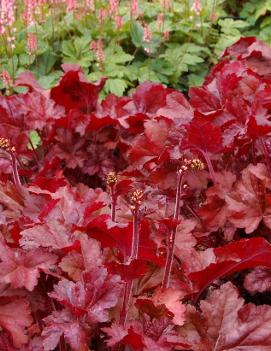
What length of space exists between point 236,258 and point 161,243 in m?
0.29

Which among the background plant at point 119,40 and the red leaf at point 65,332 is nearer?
the red leaf at point 65,332

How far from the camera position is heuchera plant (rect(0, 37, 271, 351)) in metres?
1.28

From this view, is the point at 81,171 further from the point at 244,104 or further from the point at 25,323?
the point at 25,323

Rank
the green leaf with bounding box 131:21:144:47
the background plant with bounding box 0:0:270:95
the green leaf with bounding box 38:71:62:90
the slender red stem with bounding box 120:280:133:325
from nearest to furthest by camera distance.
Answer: the slender red stem with bounding box 120:280:133:325, the green leaf with bounding box 38:71:62:90, the background plant with bounding box 0:0:270:95, the green leaf with bounding box 131:21:144:47

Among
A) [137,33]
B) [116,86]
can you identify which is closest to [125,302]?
[116,86]

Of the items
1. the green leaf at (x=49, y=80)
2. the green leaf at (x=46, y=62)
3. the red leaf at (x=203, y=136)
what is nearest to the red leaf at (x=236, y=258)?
the red leaf at (x=203, y=136)

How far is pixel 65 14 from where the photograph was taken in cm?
507

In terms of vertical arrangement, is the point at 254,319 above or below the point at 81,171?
above

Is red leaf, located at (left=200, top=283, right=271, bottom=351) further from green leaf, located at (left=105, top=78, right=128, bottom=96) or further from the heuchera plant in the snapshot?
green leaf, located at (left=105, top=78, right=128, bottom=96)

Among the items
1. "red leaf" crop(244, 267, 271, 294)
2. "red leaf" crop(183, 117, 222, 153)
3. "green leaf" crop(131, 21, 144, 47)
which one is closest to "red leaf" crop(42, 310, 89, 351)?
"red leaf" crop(244, 267, 271, 294)

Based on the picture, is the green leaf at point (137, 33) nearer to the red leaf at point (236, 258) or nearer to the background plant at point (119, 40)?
the background plant at point (119, 40)

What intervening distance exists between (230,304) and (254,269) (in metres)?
0.27

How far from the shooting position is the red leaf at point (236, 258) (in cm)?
134

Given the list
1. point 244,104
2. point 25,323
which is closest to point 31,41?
point 244,104
